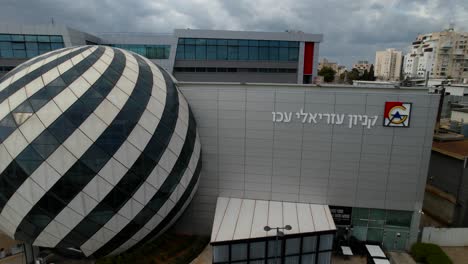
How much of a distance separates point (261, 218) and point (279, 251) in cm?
188

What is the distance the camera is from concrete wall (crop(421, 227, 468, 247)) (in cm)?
1661

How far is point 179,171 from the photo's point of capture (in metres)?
13.6

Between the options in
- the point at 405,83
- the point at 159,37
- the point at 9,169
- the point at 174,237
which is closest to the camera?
the point at 9,169

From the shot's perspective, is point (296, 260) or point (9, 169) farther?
point (296, 260)

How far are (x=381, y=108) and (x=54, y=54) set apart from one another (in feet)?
56.2

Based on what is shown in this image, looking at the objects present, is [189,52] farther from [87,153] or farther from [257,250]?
[257,250]

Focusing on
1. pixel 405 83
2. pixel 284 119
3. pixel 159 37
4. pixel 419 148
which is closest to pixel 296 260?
pixel 284 119

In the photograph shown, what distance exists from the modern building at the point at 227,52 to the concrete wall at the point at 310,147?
85.7 ft

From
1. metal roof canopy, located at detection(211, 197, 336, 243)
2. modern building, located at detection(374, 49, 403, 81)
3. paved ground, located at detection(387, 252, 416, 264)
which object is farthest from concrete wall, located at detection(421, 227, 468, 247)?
modern building, located at detection(374, 49, 403, 81)

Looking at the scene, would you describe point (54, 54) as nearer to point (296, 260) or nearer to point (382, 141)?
point (296, 260)

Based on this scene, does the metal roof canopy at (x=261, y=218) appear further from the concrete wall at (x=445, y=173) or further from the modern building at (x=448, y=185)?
the concrete wall at (x=445, y=173)

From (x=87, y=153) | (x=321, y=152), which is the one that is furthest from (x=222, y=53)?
(x=87, y=153)

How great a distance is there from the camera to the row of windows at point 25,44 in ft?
109

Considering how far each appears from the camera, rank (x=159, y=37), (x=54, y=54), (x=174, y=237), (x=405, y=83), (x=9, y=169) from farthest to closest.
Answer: (x=159, y=37) < (x=405, y=83) < (x=174, y=237) < (x=54, y=54) < (x=9, y=169)
